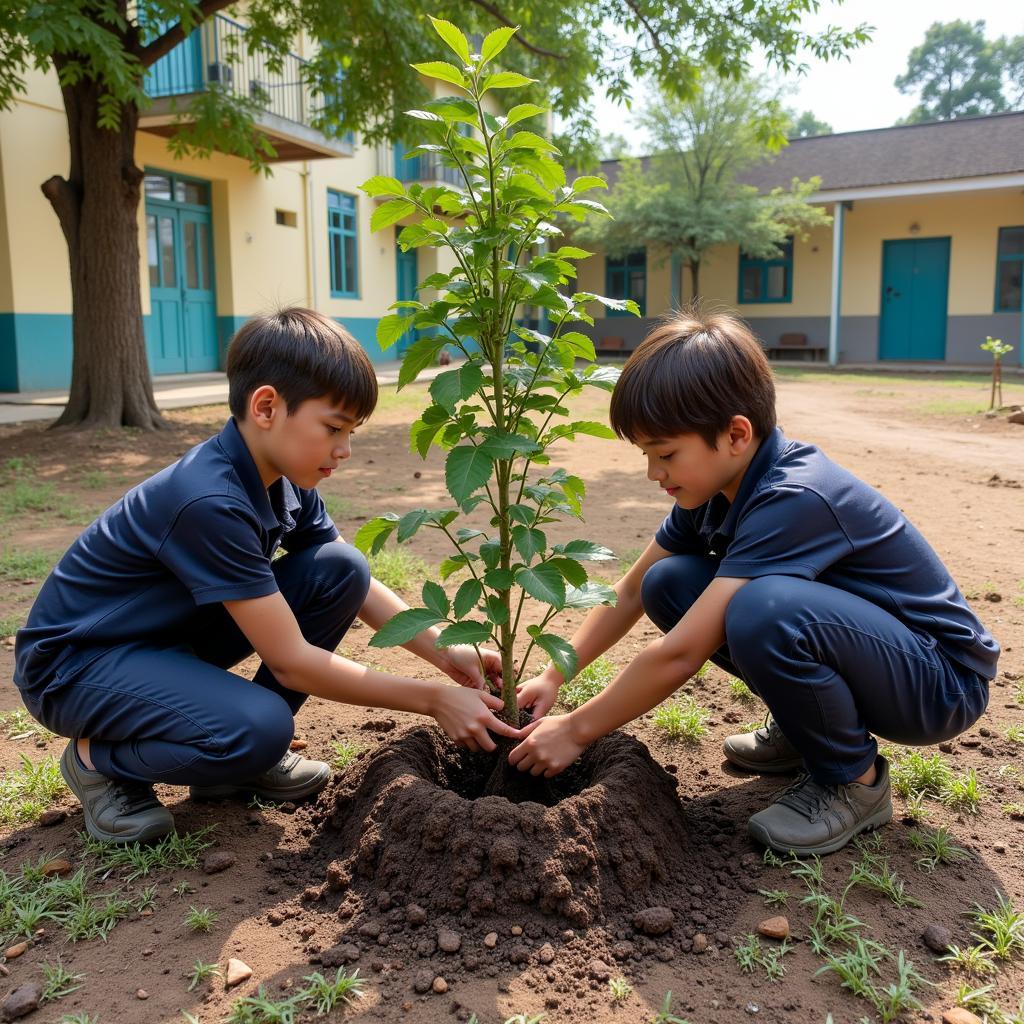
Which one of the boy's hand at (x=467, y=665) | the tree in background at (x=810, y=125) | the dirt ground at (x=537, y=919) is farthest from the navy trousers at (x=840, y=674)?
the tree in background at (x=810, y=125)

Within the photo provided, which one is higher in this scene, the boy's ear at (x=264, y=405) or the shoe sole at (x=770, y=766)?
the boy's ear at (x=264, y=405)

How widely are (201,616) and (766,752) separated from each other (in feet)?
4.95

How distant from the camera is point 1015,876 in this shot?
194 centimetres

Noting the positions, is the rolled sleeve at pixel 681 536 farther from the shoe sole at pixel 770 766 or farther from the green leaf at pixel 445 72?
the green leaf at pixel 445 72

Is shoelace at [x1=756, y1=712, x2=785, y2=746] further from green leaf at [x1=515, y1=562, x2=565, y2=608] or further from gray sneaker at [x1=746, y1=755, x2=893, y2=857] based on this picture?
green leaf at [x1=515, y1=562, x2=565, y2=608]

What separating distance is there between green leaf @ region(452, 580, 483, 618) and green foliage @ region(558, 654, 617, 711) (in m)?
0.95

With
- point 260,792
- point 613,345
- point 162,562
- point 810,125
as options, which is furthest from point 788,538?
point 810,125

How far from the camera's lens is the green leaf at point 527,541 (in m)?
1.89

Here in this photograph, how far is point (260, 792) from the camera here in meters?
2.34

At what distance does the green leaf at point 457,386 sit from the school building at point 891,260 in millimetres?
19946

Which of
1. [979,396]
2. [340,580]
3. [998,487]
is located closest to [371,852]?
[340,580]

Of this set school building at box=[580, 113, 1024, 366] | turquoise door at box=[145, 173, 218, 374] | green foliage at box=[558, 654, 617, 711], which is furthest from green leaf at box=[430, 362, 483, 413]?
school building at box=[580, 113, 1024, 366]

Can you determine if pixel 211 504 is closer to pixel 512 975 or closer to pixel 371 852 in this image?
pixel 371 852

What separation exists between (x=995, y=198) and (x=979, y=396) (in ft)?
30.2
